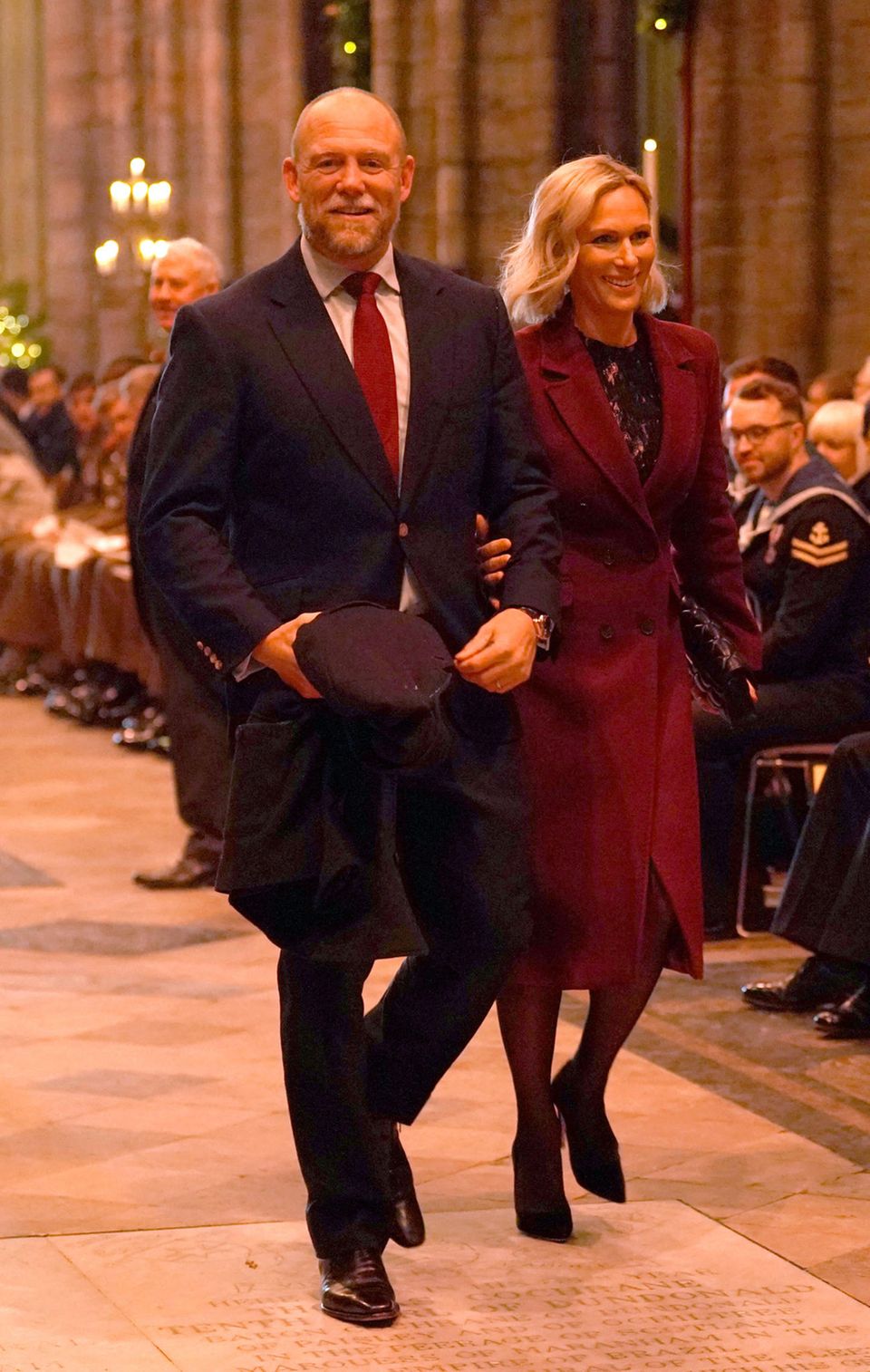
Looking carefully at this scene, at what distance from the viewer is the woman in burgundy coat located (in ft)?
14.0

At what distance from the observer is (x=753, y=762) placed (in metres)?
7.16

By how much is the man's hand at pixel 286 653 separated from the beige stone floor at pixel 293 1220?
987mm

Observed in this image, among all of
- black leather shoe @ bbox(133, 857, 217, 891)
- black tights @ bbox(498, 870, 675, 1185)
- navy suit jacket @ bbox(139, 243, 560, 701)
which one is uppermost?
navy suit jacket @ bbox(139, 243, 560, 701)

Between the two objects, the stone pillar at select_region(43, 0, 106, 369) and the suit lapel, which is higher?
the suit lapel

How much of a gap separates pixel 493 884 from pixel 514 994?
468 mm

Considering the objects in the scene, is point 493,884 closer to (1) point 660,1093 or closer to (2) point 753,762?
(1) point 660,1093

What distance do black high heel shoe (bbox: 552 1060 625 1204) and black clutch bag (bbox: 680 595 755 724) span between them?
→ 0.71 meters

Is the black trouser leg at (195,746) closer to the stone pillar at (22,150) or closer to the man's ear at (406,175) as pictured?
the man's ear at (406,175)

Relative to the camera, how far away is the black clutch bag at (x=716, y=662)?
441cm

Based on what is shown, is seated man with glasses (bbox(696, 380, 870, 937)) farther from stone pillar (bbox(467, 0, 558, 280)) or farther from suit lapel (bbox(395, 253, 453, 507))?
stone pillar (bbox(467, 0, 558, 280))

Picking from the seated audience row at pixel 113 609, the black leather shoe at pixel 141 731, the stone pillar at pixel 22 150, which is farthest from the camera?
the stone pillar at pixel 22 150

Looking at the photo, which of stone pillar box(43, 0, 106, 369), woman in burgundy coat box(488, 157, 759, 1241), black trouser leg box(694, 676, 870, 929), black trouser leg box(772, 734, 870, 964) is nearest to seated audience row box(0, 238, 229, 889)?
black trouser leg box(694, 676, 870, 929)

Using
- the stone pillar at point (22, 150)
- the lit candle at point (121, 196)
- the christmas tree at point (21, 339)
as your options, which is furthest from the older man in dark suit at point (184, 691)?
the stone pillar at point (22, 150)

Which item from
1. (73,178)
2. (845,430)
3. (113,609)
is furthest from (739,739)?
(73,178)
